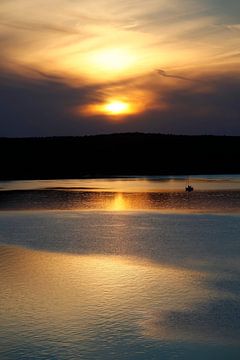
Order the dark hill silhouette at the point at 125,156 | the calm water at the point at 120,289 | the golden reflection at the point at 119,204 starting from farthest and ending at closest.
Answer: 1. the dark hill silhouette at the point at 125,156
2. the golden reflection at the point at 119,204
3. the calm water at the point at 120,289

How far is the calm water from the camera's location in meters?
11.8

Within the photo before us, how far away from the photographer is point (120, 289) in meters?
16.3

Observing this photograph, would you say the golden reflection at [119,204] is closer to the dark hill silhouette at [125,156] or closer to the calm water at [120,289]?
the calm water at [120,289]

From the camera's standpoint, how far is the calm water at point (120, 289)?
38.8ft

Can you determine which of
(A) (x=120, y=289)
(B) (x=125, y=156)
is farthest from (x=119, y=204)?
(B) (x=125, y=156)

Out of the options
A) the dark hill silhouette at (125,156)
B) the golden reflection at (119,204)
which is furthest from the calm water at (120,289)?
the dark hill silhouette at (125,156)

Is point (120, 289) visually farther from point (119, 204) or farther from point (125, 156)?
point (125, 156)

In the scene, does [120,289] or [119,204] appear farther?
[119,204]

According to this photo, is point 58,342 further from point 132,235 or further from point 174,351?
point 132,235

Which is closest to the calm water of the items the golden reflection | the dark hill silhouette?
the golden reflection

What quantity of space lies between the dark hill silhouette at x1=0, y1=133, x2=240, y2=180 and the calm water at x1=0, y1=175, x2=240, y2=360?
324ft

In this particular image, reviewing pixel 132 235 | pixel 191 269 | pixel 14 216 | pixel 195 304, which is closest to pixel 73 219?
pixel 14 216

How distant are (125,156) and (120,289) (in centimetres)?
12450

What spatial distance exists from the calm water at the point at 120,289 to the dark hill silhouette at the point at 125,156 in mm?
98613
